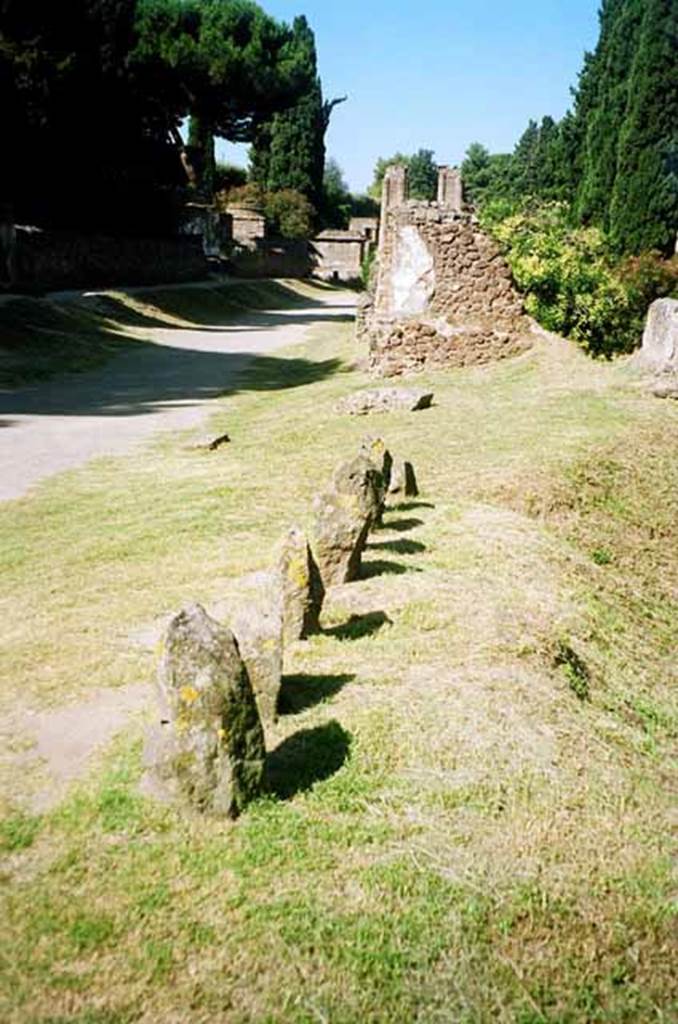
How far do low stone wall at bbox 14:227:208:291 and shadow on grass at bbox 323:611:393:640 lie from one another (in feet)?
75.0

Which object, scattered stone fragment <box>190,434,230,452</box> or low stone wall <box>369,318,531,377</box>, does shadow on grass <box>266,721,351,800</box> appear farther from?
low stone wall <box>369,318,531,377</box>

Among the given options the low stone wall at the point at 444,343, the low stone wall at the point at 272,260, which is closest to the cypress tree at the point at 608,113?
the low stone wall at the point at 444,343

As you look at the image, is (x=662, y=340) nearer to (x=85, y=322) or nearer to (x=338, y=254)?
(x=85, y=322)

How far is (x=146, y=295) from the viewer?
101 ft

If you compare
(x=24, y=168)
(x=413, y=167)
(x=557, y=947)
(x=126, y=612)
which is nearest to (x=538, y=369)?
(x=126, y=612)

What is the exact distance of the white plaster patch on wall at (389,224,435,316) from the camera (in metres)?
15.0

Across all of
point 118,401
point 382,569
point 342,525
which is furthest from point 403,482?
point 118,401

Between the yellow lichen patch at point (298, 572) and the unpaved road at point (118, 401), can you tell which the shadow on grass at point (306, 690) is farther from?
the unpaved road at point (118, 401)

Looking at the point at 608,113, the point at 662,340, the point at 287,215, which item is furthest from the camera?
the point at 287,215

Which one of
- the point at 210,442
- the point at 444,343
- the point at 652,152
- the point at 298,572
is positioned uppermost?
the point at 652,152

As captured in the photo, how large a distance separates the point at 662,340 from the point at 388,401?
356 cm

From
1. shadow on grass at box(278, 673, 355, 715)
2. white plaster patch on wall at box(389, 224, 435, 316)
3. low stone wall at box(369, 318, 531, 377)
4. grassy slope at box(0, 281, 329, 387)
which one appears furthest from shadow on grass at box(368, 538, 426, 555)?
grassy slope at box(0, 281, 329, 387)

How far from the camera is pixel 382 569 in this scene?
20.8 feet

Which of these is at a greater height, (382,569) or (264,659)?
(264,659)
